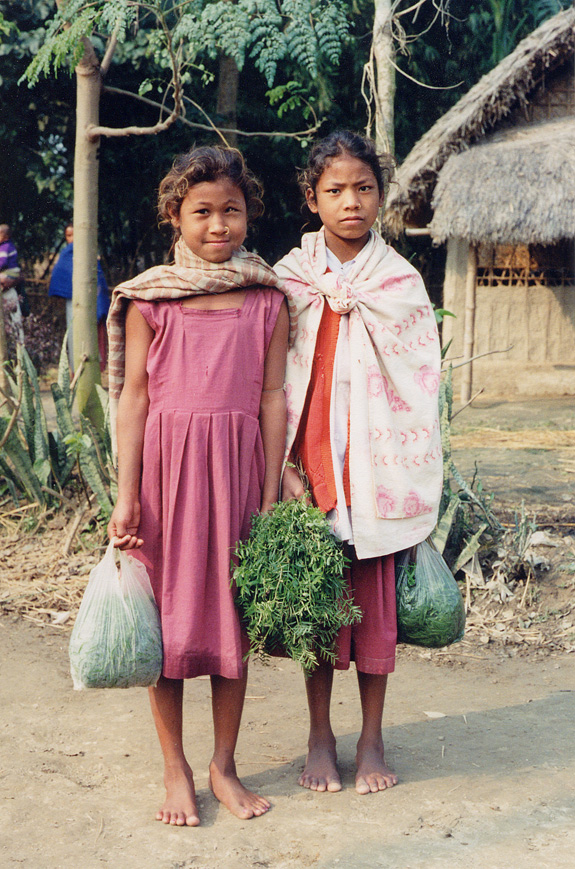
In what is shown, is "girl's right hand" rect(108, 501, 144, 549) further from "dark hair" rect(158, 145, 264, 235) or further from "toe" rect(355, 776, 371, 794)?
"toe" rect(355, 776, 371, 794)

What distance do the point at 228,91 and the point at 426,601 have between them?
8.27m

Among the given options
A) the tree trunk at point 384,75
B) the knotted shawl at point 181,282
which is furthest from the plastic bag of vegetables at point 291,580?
the tree trunk at point 384,75

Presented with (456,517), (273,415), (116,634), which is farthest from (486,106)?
(116,634)

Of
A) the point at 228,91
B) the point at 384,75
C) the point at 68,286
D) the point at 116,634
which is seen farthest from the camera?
the point at 68,286

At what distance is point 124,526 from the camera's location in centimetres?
218

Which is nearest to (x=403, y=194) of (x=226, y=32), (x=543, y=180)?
(x=543, y=180)

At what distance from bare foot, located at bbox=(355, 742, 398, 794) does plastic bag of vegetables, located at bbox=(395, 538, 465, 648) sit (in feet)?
1.05

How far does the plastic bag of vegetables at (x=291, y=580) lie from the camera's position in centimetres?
211

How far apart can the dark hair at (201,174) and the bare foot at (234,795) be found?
144 cm

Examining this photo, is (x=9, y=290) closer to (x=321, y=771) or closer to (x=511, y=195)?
(x=511, y=195)

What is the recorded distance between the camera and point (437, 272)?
38.9ft

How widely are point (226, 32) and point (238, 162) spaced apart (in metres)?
2.42

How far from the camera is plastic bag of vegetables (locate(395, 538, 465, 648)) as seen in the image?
2312mm

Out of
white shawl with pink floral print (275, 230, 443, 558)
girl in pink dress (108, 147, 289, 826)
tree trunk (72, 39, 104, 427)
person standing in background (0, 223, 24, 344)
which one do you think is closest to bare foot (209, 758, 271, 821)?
girl in pink dress (108, 147, 289, 826)
